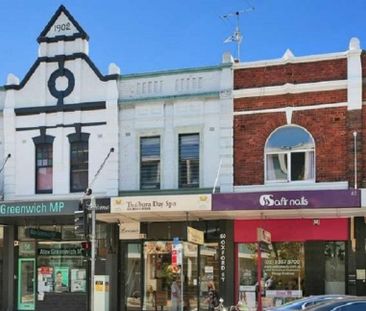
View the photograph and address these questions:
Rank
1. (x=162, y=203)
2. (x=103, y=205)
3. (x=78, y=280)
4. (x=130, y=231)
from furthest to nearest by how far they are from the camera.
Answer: (x=78, y=280) → (x=130, y=231) → (x=103, y=205) → (x=162, y=203)

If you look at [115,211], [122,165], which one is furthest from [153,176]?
[115,211]

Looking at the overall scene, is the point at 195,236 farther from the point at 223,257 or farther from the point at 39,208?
the point at 39,208

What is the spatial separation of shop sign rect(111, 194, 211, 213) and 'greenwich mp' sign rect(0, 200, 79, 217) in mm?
1505

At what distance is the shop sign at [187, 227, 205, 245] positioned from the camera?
1967 centimetres

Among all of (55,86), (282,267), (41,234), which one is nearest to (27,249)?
(41,234)

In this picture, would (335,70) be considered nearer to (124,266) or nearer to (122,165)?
(122,165)

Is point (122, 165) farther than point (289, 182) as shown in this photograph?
Yes

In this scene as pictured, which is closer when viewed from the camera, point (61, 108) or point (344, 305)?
point (344, 305)

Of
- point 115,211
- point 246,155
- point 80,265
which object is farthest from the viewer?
point 80,265

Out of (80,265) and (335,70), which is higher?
(335,70)

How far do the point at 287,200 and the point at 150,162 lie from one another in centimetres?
551

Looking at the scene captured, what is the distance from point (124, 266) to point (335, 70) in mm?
9081

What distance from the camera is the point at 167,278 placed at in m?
23.4

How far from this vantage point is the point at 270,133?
22.2 m
